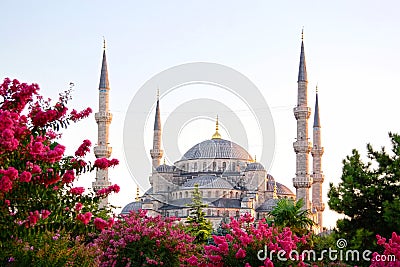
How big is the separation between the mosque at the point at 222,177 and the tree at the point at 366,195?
84.1 feet

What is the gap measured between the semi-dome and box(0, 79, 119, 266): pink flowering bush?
1957 inches

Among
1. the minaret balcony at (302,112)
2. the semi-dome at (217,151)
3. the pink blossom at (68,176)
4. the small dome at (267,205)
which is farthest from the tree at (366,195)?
the semi-dome at (217,151)

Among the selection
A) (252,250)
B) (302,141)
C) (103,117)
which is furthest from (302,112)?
(252,250)

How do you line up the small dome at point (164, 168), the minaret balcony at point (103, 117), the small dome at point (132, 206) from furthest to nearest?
the small dome at point (132, 206)
the small dome at point (164, 168)
the minaret balcony at point (103, 117)

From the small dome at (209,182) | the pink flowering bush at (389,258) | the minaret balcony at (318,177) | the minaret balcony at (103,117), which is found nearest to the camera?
the pink flowering bush at (389,258)

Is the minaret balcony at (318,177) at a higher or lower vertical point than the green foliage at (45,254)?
higher

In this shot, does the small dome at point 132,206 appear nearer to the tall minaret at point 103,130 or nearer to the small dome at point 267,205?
the small dome at point 267,205

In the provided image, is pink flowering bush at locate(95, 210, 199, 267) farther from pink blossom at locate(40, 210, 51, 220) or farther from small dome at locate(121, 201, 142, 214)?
small dome at locate(121, 201, 142, 214)

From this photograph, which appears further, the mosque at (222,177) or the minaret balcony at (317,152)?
the minaret balcony at (317,152)

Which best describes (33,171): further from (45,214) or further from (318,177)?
(318,177)

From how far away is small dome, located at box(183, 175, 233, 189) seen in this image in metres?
50.8

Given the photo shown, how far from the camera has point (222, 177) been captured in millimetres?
54750

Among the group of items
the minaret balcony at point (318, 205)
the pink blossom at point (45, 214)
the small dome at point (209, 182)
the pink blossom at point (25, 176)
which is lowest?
the pink blossom at point (45, 214)

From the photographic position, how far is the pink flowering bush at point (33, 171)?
6.50 m
